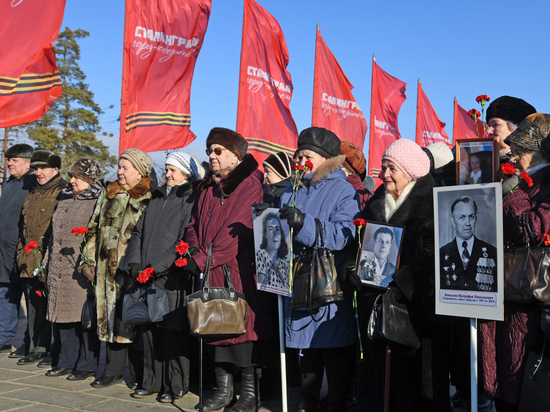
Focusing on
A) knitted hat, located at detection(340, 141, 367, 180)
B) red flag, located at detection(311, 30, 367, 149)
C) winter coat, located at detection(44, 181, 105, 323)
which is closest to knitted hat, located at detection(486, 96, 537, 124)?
knitted hat, located at detection(340, 141, 367, 180)

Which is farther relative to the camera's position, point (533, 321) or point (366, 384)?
point (366, 384)

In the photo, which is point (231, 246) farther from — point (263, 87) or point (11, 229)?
point (263, 87)

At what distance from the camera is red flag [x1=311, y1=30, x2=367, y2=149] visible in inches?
523

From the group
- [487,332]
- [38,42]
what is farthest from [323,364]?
[38,42]

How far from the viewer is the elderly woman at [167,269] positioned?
4812mm

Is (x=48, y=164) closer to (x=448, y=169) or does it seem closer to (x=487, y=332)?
(x=448, y=169)

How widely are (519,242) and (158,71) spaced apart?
17.8 feet

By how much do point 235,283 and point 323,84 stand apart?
975 cm

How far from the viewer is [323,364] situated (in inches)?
165

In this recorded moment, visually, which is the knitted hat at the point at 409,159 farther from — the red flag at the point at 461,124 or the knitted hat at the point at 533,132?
the red flag at the point at 461,124

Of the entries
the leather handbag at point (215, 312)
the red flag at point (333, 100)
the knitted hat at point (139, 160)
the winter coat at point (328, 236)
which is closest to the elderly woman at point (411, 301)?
the winter coat at point (328, 236)

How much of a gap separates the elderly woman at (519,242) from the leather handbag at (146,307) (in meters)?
2.63

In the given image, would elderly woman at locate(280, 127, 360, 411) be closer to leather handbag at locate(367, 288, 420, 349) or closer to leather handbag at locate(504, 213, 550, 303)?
leather handbag at locate(367, 288, 420, 349)

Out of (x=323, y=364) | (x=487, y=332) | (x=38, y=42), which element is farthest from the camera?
(x=38, y=42)
